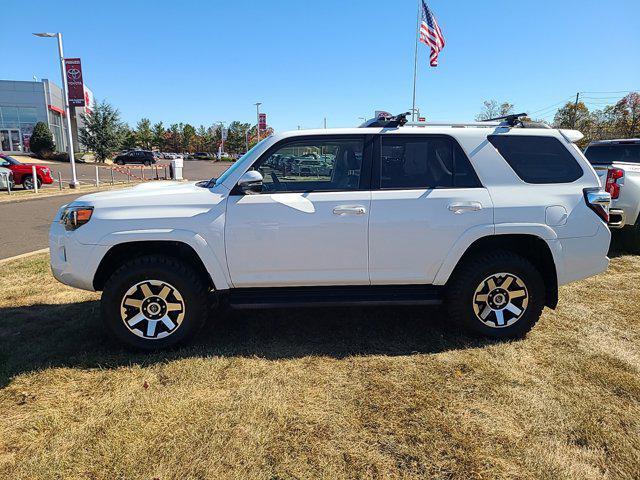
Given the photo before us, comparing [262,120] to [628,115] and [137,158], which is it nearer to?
[137,158]

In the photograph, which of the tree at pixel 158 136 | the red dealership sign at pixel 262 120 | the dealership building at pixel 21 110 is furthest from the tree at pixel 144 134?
the red dealership sign at pixel 262 120

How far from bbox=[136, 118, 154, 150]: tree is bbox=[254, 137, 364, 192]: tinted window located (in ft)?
256

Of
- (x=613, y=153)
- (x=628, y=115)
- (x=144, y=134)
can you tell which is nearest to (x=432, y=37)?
(x=613, y=153)

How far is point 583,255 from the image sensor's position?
3.71 meters

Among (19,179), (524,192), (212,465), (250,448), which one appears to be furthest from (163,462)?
(19,179)

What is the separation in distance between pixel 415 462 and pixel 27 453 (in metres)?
2.17

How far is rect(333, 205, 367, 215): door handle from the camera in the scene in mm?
3502

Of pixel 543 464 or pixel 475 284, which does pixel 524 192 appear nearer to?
pixel 475 284

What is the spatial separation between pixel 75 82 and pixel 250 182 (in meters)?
21.6

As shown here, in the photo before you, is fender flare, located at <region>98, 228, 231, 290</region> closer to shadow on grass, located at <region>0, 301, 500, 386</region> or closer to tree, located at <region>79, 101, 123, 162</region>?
shadow on grass, located at <region>0, 301, 500, 386</region>

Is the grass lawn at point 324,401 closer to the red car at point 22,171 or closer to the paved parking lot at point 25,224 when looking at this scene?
the paved parking lot at point 25,224

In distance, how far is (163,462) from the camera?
2332 mm

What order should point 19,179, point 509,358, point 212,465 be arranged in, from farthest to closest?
point 19,179 < point 509,358 < point 212,465

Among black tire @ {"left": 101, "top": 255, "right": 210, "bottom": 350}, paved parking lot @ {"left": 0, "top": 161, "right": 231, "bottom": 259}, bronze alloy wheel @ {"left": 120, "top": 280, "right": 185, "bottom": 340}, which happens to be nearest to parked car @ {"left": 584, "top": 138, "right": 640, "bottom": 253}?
black tire @ {"left": 101, "top": 255, "right": 210, "bottom": 350}
